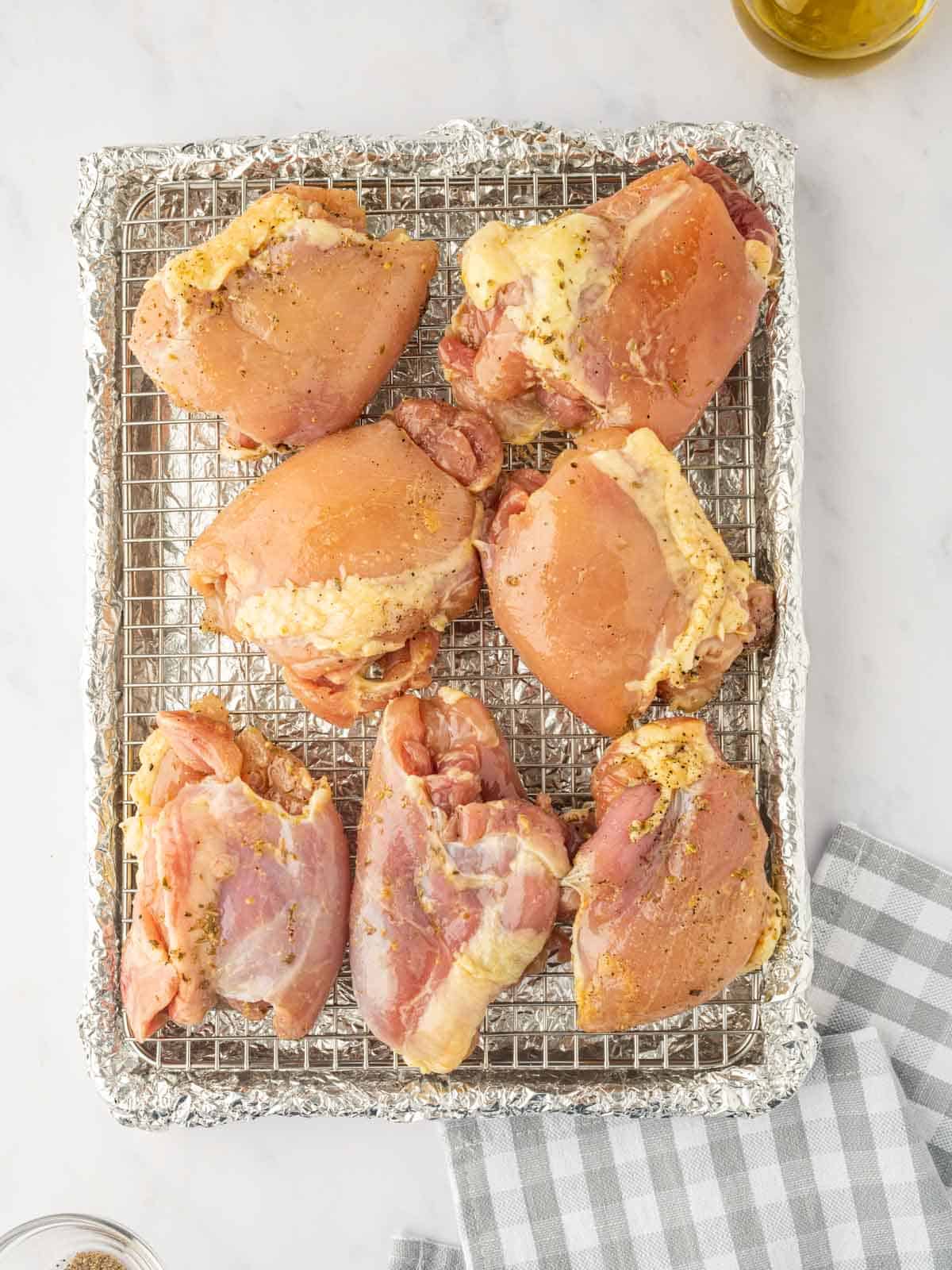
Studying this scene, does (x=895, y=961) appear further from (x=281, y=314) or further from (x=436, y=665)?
(x=281, y=314)

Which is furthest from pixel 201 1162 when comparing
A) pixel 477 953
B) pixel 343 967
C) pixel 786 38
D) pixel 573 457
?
pixel 786 38

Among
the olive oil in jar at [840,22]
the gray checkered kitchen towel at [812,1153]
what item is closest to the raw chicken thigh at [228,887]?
the gray checkered kitchen towel at [812,1153]

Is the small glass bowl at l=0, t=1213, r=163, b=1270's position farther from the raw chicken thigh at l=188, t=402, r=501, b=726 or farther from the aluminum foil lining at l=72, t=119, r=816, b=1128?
the raw chicken thigh at l=188, t=402, r=501, b=726

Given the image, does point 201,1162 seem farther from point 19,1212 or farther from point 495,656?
point 495,656

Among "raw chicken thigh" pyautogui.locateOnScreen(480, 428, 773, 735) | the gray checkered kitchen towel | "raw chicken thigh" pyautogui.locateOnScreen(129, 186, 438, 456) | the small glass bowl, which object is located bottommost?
the small glass bowl

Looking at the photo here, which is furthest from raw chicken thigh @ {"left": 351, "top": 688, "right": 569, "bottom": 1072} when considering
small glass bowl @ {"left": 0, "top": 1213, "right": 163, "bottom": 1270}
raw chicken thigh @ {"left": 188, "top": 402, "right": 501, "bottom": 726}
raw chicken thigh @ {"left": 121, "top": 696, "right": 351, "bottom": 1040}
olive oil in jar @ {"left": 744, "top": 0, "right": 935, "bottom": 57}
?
olive oil in jar @ {"left": 744, "top": 0, "right": 935, "bottom": 57}

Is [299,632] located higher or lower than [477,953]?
higher

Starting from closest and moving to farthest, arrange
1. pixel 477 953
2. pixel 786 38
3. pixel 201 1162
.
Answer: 1. pixel 477 953
2. pixel 786 38
3. pixel 201 1162
